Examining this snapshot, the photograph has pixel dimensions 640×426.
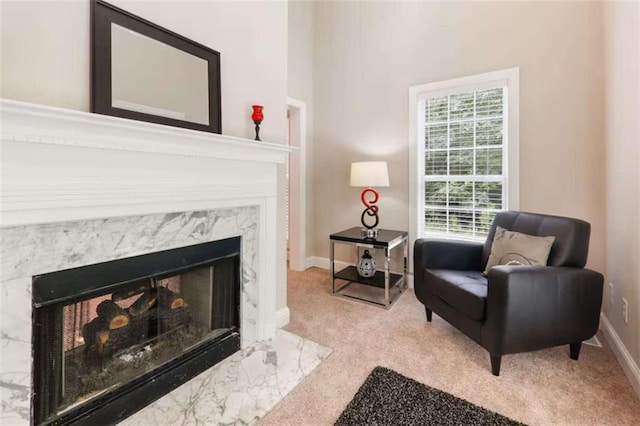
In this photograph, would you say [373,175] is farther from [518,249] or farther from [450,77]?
[518,249]

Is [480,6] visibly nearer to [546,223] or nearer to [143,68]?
[546,223]

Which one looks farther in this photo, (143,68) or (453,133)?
(453,133)

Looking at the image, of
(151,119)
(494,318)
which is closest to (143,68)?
(151,119)

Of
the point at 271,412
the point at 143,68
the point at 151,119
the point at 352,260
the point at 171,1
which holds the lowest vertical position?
the point at 271,412

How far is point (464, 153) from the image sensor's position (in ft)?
9.57

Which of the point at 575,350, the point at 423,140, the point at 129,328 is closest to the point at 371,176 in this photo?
the point at 423,140

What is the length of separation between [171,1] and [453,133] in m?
→ 2.55

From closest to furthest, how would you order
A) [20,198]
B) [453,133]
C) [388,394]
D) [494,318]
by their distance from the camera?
[20,198] < [388,394] < [494,318] < [453,133]

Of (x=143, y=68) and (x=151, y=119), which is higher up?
(x=143, y=68)

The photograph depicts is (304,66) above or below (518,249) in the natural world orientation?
above

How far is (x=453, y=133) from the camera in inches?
116

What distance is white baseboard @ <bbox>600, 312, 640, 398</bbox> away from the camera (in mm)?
1612

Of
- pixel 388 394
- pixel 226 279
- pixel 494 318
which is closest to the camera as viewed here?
pixel 388 394

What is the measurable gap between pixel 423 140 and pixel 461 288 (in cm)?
173
